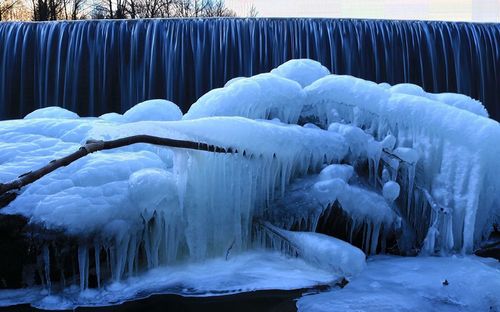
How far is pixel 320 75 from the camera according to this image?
454 centimetres

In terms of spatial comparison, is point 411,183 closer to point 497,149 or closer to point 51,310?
point 497,149

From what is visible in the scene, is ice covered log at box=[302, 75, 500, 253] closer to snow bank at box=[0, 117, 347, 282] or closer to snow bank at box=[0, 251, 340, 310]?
snow bank at box=[0, 117, 347, 282]

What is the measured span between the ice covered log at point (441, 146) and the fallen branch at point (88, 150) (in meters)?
1.18

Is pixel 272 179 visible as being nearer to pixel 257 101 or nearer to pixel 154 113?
pixel 257 101

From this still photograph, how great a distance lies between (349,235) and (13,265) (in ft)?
6.66

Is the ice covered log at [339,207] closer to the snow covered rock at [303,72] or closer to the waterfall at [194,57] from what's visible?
the snow covered rock at [303,72]

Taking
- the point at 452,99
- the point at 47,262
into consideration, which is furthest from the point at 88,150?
the point at 452,99

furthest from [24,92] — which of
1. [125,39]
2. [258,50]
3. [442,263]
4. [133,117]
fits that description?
[442,263]

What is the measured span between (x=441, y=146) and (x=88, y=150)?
2.34 metres

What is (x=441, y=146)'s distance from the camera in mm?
3678

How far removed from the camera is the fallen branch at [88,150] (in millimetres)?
2711

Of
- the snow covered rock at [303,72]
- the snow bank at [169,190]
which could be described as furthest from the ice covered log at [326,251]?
the snow covered rock at [303,72]

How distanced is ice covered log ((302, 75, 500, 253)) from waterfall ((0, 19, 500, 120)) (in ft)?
15.2

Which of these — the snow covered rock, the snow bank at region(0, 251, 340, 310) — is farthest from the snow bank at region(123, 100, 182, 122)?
the snow bank at region(0, 251, 340, 310)
